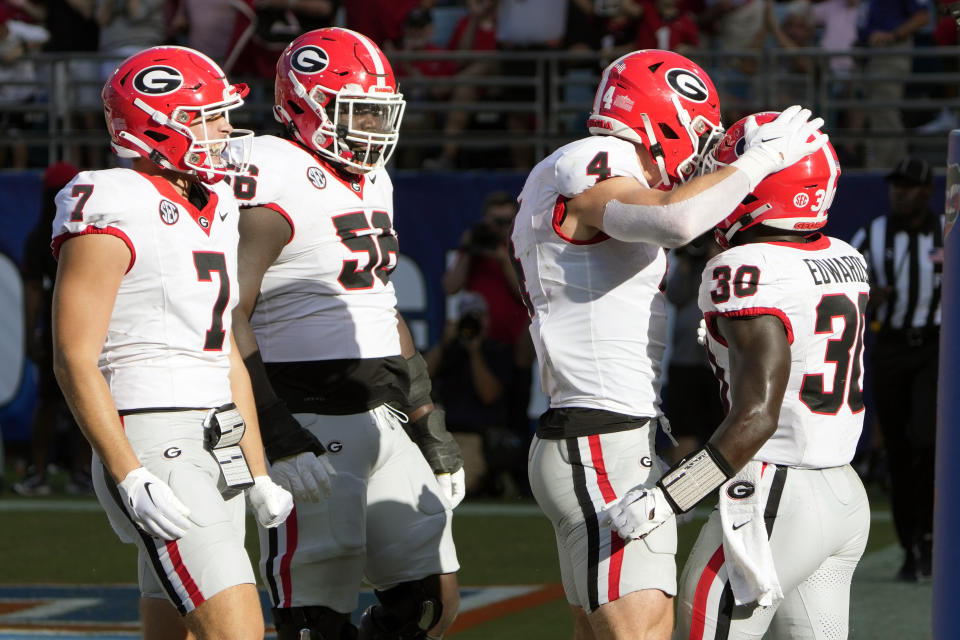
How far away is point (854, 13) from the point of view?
1131cm

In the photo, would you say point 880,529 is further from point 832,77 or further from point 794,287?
point 794,287

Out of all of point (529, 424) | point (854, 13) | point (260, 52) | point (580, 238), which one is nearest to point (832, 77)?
→ point (854, 13)

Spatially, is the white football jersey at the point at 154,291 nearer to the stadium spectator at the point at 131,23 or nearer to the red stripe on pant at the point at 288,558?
the red stripe on pant at the point at 288,558

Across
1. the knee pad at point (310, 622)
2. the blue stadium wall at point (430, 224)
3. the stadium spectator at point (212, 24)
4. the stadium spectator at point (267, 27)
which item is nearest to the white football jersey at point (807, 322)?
the knee pad at point (310, 622)

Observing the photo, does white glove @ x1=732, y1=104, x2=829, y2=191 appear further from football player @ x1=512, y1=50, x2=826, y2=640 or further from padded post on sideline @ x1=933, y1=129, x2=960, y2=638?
padded post on sideline @ x1=933, y1=129, x2=960, y2=638

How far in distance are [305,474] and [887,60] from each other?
26.2 feet

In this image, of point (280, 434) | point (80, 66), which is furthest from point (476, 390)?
point (280, 434)

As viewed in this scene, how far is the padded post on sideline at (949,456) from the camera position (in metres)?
3.11

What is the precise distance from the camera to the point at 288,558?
4.16 meters

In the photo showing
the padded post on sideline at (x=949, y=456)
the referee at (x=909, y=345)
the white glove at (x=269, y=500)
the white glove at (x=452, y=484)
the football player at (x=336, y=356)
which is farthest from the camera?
the referee at (x=909, y=345)

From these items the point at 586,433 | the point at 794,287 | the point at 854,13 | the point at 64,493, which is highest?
the point at 854,13

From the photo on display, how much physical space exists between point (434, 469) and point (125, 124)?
1.54 metres

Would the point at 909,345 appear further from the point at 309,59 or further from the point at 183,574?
the point at 183,574

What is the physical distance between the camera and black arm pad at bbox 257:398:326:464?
13.0 feet
